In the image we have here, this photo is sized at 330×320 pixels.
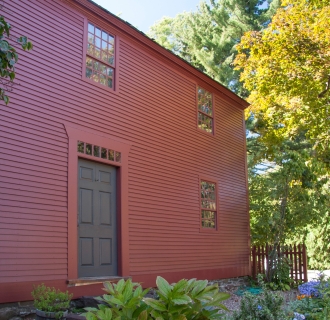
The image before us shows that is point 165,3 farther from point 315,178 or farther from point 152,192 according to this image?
point 152,192

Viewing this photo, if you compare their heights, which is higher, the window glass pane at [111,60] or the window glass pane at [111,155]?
the window glass pane at [111,60]

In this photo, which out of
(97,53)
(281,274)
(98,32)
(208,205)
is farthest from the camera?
(281,274)

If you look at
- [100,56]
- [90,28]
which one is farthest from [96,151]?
[90,28]

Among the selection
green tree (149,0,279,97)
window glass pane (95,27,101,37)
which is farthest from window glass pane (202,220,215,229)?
green tree (149,0,279,97)

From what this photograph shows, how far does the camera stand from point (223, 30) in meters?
26.9

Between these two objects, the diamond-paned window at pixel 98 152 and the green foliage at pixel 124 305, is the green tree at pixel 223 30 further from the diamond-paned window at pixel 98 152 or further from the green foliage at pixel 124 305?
the green foliage at pixel 124 305

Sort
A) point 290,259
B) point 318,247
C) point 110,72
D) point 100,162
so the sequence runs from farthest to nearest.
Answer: point 318,247 < point 290,259 < point 110,72 < point 100,162

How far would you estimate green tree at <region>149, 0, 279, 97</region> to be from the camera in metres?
25.8

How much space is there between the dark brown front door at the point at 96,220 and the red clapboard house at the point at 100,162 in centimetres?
2

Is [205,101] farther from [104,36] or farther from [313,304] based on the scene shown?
[313,304]

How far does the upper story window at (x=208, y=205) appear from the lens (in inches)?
477

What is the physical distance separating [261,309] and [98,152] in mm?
5471

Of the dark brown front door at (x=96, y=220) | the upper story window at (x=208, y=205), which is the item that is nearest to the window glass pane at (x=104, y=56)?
the dark brown front door at (x=96, y=220)

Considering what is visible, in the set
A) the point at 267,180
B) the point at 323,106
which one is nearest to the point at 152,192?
the point at 267,180
